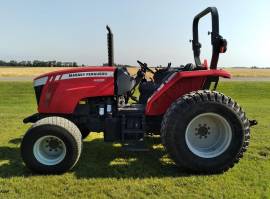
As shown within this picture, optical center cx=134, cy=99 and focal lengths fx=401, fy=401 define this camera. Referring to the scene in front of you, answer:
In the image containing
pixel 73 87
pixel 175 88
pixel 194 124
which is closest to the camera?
pixel 194 124

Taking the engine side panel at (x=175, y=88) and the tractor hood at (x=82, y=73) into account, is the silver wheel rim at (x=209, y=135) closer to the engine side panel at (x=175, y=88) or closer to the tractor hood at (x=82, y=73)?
the engine side panel at (x=175, y=88)

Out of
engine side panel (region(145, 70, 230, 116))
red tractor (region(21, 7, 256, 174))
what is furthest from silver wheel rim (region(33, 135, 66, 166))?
engine side panel (region(145, 70, 230, 116))

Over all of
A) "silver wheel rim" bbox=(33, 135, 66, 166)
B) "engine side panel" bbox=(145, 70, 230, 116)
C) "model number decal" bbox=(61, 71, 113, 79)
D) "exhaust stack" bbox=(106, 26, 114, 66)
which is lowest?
"silver wheel rim" bbox=(33, 135, 66, 166)

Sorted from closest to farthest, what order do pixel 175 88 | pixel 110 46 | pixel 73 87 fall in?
pixel 175 88, pixel 73 87, pixel 110 46

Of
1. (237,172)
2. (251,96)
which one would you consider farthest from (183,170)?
(251,96)

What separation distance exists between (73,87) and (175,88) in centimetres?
157

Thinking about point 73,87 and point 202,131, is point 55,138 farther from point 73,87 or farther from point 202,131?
point 202,131

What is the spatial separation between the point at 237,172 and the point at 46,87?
3.15 m

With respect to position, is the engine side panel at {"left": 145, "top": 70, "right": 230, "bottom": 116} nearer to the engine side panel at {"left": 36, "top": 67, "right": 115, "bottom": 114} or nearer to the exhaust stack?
the engine side panel at {"left": 36, "top": 67, "right": 115, "bottom": 114}

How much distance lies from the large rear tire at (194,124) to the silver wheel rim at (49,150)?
1448 millimetres

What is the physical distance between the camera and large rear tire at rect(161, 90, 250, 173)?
543 centimetres

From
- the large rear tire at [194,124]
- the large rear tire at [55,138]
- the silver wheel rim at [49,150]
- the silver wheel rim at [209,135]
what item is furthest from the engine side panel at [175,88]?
the silver wheel rim at [49,150]

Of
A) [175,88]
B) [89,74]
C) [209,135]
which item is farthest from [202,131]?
[89,74]

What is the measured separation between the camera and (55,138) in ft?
18.4
